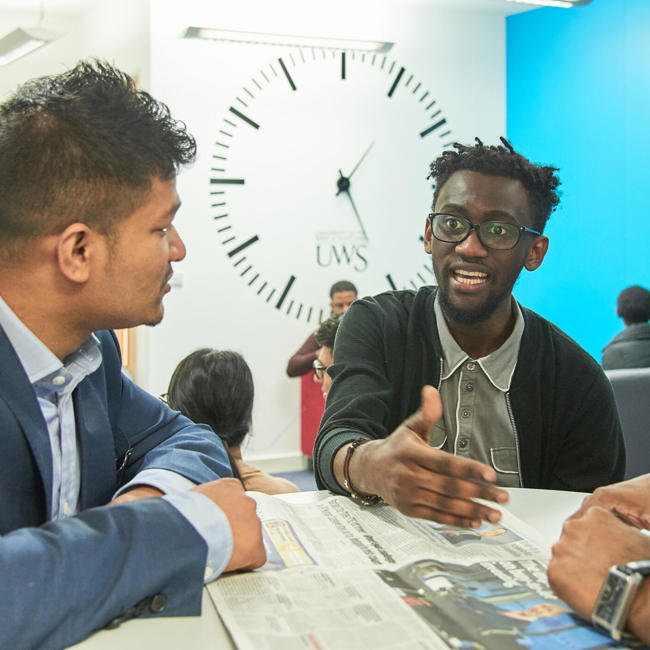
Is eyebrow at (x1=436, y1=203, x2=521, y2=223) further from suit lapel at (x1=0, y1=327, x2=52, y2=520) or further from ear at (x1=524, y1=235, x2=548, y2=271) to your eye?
suit lapel at (x1=0, y1=327, x2=52, y2=520)

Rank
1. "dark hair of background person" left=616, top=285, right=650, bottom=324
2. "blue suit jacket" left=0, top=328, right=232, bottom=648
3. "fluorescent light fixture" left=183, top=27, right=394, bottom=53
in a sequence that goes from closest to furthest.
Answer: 1. "blue suit jacket" left=0, top=328, right=232, bottom=648
2. "dark hair of background person" left=616, top=285, right=650, bottom=324
3. "fluorescent light fixture" left=183, top=27, right=394, bottom=53

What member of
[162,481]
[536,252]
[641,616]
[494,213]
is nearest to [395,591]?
[641,616]

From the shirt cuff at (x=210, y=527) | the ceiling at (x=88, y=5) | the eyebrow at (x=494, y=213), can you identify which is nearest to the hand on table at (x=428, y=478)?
the shirt cuff at (x=210, y=527)

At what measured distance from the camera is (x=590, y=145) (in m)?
5.10

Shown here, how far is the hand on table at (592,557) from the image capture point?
2.75ft

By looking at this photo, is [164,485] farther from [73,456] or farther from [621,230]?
[621,230]

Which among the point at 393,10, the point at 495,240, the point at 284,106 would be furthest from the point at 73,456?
the point at 393,10

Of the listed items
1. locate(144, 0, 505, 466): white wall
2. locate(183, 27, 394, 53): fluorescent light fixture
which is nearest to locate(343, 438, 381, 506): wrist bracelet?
locate(183, 27, 394, 53): fluorescent light fixture

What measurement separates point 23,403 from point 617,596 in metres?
0.76

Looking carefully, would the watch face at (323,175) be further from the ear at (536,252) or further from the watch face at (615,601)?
the watch face at (615,601)

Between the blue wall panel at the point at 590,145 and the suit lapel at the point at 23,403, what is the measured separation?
4.39 meters

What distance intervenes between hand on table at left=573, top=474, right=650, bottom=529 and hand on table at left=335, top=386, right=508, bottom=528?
0.70ft

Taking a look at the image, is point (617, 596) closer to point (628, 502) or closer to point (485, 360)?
point (628, 502)

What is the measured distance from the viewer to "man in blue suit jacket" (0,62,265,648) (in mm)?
878
